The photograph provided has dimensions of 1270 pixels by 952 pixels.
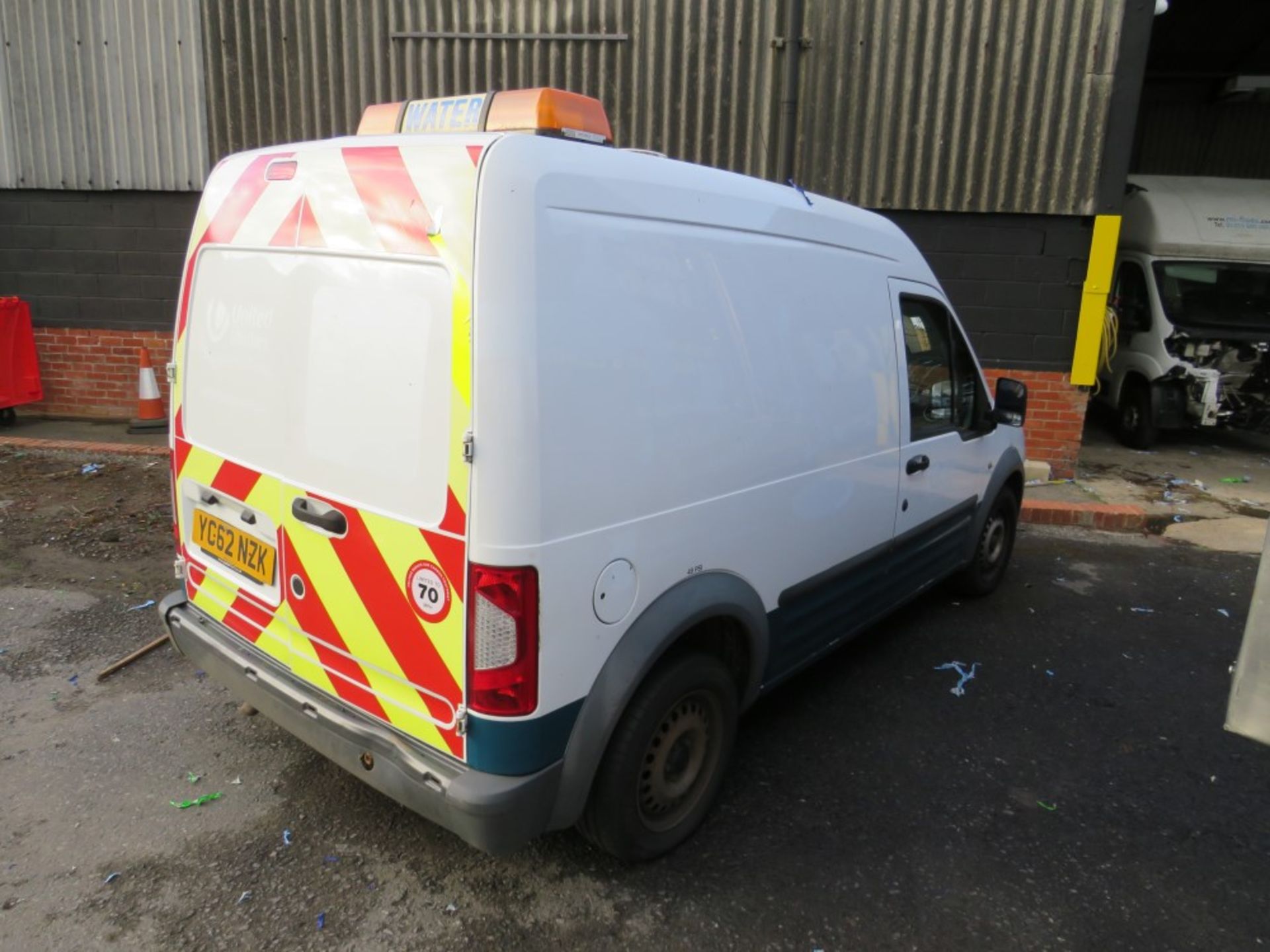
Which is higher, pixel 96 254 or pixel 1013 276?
pixel 1013 276

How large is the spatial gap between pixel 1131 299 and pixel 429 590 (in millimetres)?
10020

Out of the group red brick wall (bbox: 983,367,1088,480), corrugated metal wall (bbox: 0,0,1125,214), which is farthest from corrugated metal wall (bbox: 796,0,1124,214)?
red brick wall (bbox: 983,367,1088,480)

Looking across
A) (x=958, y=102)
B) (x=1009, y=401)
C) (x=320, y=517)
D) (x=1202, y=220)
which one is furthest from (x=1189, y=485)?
(x=320, y=517)

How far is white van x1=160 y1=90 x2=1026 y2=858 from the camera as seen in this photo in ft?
7.12

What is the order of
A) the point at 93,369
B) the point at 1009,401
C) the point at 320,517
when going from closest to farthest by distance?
the point at 320,517 → the point at 1009,401 → the point at 93,369

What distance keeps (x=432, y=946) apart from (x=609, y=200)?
6.91 ft

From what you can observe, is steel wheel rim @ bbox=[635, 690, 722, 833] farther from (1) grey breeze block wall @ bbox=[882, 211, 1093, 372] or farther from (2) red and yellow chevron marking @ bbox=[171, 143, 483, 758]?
(1) grey breeze block wall @ bbox=[882, 211, 1093, 372]

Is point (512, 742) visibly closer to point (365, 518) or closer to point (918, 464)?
point (365, 518)

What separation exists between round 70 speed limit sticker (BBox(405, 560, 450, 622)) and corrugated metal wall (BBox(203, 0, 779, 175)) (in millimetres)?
6467

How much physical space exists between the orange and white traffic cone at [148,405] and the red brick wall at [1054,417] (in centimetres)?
768

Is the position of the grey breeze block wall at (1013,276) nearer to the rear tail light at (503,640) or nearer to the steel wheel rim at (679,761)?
the steel wheel rim at (679,761)

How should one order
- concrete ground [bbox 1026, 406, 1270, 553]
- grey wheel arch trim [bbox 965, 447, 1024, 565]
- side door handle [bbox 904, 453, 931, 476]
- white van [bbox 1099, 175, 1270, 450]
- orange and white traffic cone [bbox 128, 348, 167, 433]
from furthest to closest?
white van [bbox 1099, 175, 1270, 450]
orange and white traffic cone [bbox 128, 348, 167, 433]
concrete ground [bbox 1026, 406, 1270, 553]
grey wheel arch trim [bbox 965, 447, 1024, 565]
side door handle [bbox 904, 453, 931, 476]

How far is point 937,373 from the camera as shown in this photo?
4152mm

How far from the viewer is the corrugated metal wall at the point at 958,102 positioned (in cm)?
724
